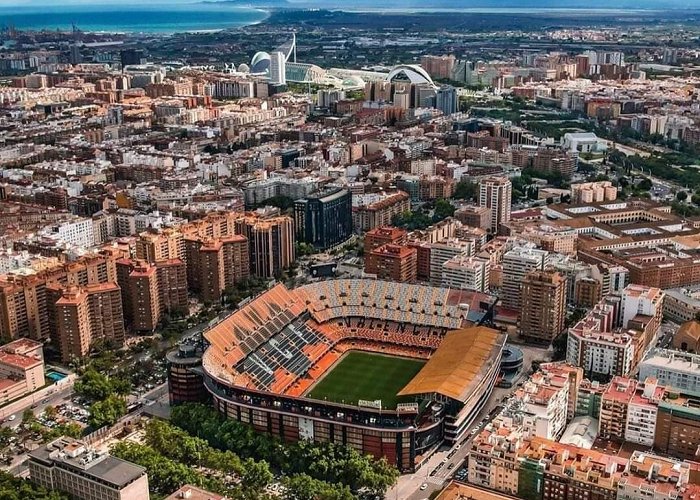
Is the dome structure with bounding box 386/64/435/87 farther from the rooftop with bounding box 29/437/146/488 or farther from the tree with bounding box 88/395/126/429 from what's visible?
the rooftop with bounding box 29/437/146/488

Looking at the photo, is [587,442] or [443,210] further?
[443,210]

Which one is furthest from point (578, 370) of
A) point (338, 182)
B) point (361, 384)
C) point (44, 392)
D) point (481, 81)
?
point (481, 81)

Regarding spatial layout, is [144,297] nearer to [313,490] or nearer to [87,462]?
[87,462]

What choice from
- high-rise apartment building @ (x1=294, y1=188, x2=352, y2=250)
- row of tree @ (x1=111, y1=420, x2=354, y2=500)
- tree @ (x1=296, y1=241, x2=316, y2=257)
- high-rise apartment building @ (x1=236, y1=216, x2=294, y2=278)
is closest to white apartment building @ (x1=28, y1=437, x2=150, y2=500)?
row of tree @ (x1=111, y1=420, x2=354, y2=500)

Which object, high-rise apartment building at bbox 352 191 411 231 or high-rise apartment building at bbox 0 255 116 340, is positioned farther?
high-rise apartment building at bbox 352 191 411 231

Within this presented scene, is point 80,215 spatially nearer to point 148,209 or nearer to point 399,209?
point 148,209

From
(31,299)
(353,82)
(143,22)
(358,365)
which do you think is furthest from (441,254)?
(143,22)
